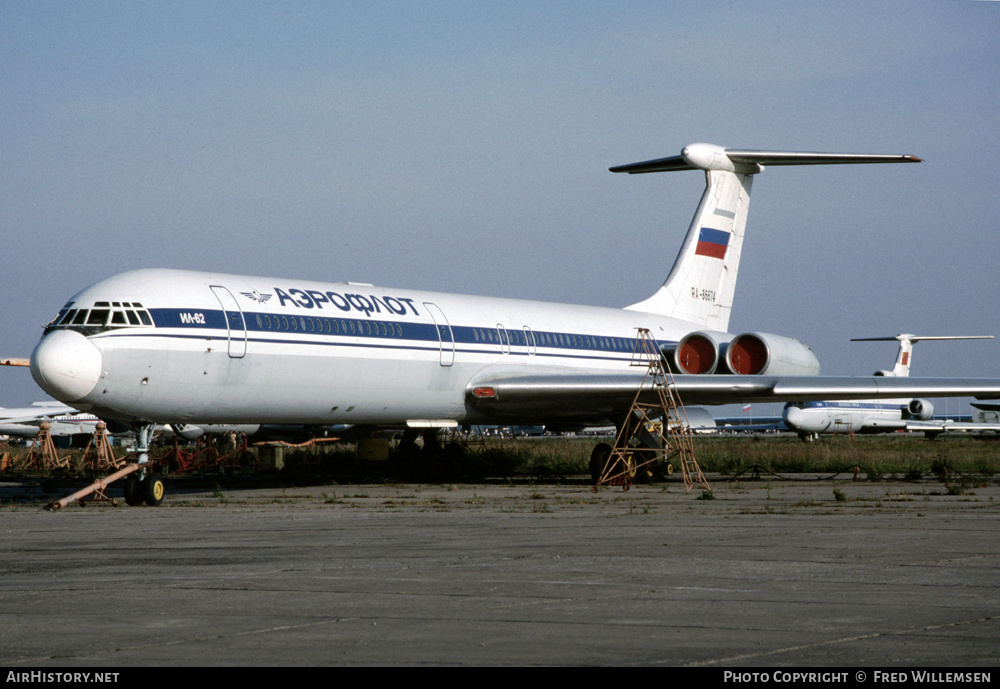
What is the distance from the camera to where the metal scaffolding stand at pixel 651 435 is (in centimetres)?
2184

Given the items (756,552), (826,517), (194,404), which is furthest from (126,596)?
(194,404)

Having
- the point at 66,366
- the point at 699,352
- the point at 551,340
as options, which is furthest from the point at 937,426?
the point at 66,366

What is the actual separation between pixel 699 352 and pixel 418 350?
25.0 ft

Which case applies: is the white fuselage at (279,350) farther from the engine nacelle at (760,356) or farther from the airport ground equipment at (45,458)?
the airport ground equipment at (45,458)

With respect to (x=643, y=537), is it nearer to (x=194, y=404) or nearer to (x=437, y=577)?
(x=437, y=577)

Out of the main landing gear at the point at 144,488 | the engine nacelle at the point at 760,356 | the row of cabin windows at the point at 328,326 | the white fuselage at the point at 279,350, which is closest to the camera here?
the main landing gear at the point at 144,488

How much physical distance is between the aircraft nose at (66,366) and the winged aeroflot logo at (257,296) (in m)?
3.01

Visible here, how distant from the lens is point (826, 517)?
44.1ft

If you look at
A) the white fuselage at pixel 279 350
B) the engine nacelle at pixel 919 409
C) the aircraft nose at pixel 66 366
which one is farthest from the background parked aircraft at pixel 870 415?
the aircraft nose at pixel 66 366

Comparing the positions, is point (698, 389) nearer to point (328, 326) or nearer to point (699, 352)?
point (699, 352)

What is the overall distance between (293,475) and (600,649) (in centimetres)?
2285

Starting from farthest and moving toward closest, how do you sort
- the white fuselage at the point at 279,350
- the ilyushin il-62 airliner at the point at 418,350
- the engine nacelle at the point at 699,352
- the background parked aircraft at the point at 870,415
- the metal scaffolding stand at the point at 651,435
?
the background parked aircraft at the point at 870,415 < the engine nacelle at the point at 699,352 < the metal scaffolding stand at the point at 651,435 < the ilyushin il-62 airliner at the point at 418,350 < the white fuselage at the point at 279,350

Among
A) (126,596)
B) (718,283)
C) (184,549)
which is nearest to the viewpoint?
(126,596)

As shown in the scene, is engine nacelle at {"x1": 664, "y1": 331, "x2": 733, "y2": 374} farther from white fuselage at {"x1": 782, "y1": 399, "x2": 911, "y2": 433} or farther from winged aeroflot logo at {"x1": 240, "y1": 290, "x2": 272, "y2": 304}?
white fuselage at {"x1": 782, "y1": 399, "x2": 911, "y2": 433}
